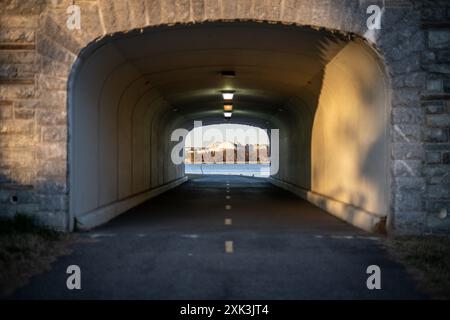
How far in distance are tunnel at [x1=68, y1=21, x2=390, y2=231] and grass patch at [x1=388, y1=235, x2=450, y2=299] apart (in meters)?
0.92

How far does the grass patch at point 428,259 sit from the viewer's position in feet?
18.7

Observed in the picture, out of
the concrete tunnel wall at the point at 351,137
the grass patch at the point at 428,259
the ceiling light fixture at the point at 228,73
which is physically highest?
the ceiling light fixture at the point at 228,73

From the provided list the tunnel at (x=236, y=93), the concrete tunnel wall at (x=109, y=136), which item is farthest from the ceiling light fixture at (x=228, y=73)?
the concrete tunnel wall at (x=109, y=136)

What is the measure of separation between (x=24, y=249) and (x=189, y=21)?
4664 mm

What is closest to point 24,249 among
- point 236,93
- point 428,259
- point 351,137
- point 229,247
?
point 229,247

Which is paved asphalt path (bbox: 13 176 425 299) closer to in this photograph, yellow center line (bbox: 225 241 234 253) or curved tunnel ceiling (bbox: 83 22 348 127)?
yellow center line (bbox: 225 241 234 253)

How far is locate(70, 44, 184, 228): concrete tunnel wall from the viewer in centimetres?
995

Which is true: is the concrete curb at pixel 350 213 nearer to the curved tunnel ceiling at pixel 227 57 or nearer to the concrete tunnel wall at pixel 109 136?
the curved tunnel ceiling at pixel 227 57

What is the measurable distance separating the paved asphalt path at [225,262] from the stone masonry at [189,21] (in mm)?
1138

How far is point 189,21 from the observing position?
29.7 feet

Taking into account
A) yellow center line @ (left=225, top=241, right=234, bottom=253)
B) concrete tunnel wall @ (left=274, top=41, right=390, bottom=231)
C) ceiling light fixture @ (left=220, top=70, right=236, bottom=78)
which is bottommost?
yellow center line @ (left=225, top=241, right=234, bottom=253)

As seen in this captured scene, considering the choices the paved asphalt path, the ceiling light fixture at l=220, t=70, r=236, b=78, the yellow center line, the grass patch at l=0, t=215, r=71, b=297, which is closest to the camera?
the paved asphalt path

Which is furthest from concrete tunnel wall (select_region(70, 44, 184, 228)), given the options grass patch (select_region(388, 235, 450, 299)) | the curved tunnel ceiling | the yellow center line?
grass patch (select_region(388, 235, 450, 299))

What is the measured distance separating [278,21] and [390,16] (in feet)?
6.49
